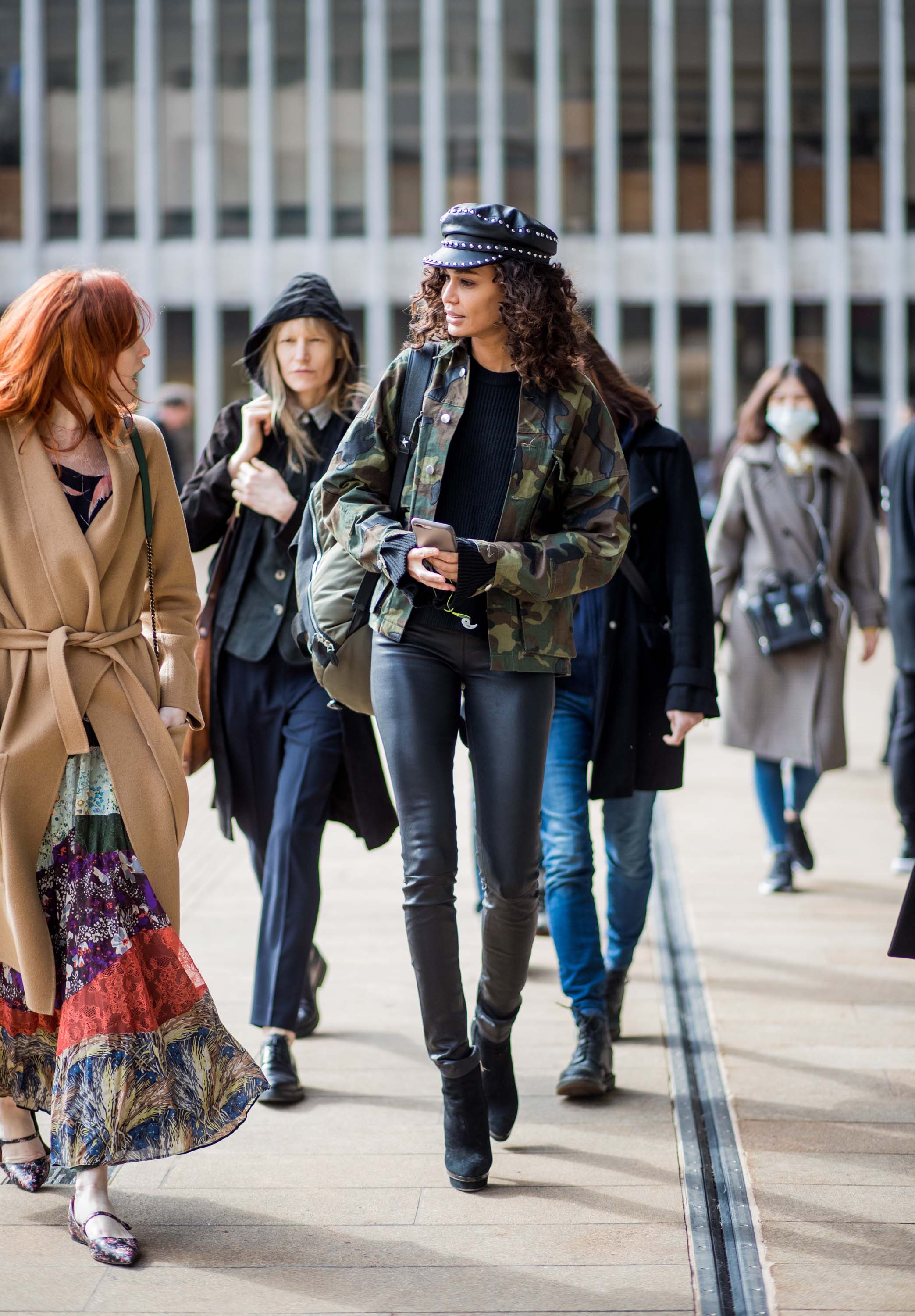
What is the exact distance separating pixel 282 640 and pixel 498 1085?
4.66 ft

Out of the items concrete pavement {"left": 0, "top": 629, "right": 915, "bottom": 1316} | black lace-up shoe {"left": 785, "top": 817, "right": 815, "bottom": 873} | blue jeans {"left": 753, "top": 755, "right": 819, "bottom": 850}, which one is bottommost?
concrete pavement {"left": 0, "top": 629, "right": 915, "bottom": 1316}

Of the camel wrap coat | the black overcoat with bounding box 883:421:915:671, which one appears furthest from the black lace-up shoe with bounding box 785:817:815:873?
the camel wrap coat

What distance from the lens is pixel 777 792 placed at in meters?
7.04

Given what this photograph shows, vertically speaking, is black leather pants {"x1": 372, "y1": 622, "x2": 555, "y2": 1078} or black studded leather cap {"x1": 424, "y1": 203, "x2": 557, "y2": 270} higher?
black studded leather cap {"x1": 424, "y1": 203, "x2": 557, "y2": 270}

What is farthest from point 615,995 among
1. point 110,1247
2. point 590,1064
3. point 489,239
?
point 489,239

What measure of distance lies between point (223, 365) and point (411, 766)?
34.8 m

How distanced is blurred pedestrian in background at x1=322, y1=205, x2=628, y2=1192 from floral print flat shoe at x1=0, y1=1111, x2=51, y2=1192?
92 cm

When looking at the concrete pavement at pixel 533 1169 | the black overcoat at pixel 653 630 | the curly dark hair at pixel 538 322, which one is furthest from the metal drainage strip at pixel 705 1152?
the curly dark hair at pixel 538 322

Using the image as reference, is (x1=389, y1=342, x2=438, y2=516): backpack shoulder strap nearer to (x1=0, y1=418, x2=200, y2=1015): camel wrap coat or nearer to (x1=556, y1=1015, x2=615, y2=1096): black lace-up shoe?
(x1=0, y1=418, x2=200, y2=1015): camel wrap coat

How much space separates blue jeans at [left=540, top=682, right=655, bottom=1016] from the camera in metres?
4.59

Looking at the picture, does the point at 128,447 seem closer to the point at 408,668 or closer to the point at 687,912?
the point at 408,668

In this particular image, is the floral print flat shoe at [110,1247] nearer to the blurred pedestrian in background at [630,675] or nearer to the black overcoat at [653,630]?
the blurred pedestrian in background at [630,675]

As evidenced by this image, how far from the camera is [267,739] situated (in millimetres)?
4828

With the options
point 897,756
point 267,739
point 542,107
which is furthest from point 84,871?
point 542,107
